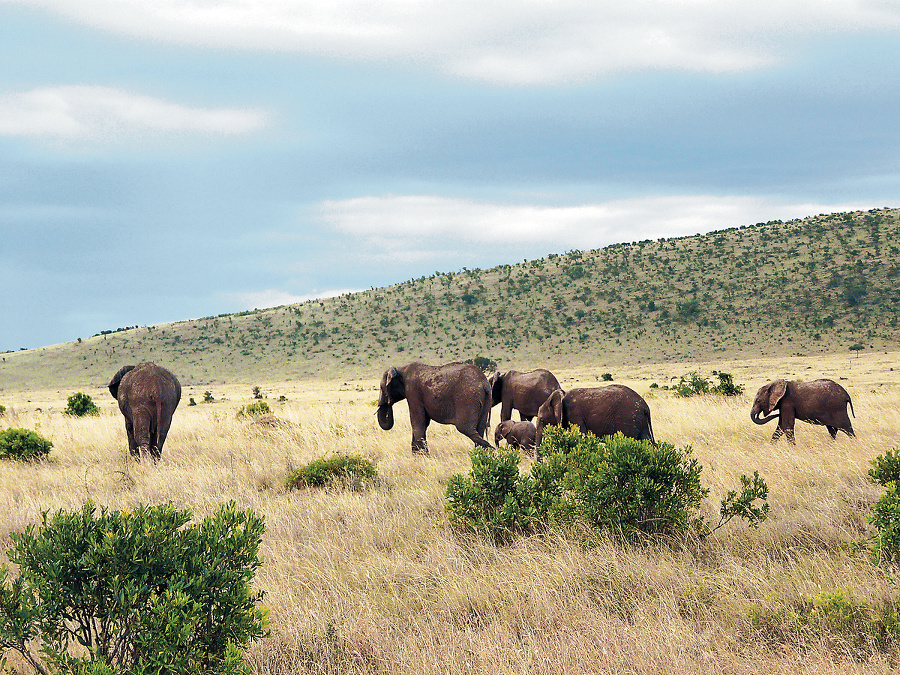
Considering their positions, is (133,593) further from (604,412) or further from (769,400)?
(769,400)

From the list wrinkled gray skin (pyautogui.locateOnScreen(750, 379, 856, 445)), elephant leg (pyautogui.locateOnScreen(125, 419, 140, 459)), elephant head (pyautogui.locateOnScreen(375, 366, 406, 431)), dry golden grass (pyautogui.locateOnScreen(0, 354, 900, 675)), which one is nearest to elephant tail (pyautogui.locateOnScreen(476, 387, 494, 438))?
dry golden grass (pyautogui.locateOnScreen(0, 354, 900, 675))

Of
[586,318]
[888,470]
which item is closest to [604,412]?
[888,470]

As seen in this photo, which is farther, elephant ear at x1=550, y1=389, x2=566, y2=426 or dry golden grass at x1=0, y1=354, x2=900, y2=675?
elephant ear at x1=550, y1=389, x2=566, y2=426

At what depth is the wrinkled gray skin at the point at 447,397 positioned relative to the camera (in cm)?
1201

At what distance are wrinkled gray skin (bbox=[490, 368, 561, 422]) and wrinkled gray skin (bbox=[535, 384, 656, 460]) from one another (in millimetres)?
3905

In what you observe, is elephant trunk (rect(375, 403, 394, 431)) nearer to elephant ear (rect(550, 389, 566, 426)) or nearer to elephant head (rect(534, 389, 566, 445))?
elephant head (rect(534, 389, 566, 445))

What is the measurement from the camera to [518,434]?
12445mm

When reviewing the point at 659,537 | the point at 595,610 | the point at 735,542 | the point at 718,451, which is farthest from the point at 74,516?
the point at 718,451

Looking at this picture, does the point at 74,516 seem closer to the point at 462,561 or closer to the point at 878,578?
the point at 462,561

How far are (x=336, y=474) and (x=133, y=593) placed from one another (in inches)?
243

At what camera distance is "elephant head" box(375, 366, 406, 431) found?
12.6m

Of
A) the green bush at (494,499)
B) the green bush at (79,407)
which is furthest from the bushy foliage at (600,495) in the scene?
the green bush at (79,407)

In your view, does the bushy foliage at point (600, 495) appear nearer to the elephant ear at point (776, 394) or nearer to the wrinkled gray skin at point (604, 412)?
the wrinkled gray skin at point (604, 412)

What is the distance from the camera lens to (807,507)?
739 cm
